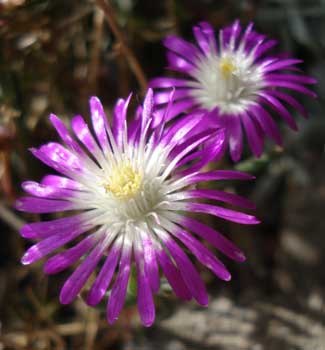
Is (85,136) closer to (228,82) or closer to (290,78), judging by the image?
(228,82)

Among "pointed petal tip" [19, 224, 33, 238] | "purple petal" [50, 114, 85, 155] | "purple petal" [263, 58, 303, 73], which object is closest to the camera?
"pointed petal tip" [19, 224, 33, 238]

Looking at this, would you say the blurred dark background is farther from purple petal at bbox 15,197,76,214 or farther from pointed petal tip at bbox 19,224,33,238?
pointed petal tip at bbox 19,224,33,238

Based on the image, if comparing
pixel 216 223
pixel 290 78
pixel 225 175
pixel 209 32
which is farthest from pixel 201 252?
pixel 216 223

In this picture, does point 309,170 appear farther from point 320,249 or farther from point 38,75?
point 38,75

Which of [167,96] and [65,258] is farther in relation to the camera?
[167,96]

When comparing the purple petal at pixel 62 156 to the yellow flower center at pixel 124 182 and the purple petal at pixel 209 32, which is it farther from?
the purple petal at pixel 209 32

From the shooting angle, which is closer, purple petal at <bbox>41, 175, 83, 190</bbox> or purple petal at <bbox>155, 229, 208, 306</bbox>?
purple petal at <bbox>155, 229, 208, 306</bbox>

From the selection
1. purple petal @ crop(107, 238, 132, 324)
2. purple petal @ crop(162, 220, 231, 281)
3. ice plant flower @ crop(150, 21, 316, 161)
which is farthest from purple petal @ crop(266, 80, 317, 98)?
purple petal @ crop(107, 238, 132, 324)

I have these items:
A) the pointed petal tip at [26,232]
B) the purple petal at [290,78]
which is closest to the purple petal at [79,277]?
the pointed petal tip at [26,232]
